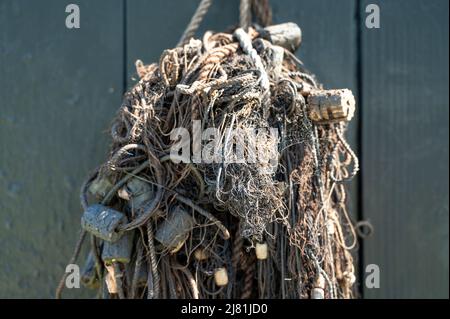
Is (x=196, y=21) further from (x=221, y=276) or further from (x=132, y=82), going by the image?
(x=221, y=276)

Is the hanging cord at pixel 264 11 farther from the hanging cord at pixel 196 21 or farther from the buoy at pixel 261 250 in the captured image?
the buoy at pixel 261 250

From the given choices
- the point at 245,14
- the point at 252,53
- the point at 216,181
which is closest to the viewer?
the point at 216,181

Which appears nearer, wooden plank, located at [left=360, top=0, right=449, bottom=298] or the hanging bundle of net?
the hanging bundle of net

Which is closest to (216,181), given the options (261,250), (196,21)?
(261,250)

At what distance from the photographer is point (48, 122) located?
5.58 ft

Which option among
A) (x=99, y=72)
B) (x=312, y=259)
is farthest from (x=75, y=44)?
(x=312, y=259)

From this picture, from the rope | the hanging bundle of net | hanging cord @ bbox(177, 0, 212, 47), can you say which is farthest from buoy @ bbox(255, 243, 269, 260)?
hanging cord @ bbox(177, 0, 212, 47)

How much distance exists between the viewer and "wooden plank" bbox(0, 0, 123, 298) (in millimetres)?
1689

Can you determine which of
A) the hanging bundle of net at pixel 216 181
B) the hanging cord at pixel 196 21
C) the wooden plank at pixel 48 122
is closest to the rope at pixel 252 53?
the hanging bundle of net at pixel 216 181

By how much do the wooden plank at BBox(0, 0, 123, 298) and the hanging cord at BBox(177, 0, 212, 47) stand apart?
0.23 metres

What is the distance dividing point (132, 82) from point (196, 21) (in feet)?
0.84

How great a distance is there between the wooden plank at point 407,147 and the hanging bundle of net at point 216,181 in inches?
12.0

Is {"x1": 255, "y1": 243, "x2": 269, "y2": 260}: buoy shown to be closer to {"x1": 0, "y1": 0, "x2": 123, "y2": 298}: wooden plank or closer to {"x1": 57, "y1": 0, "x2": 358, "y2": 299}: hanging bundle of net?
{"x1": 57, "y1": 0, "x2": 358, "y2": 299}: hanging bundle of net

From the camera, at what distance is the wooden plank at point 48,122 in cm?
169
